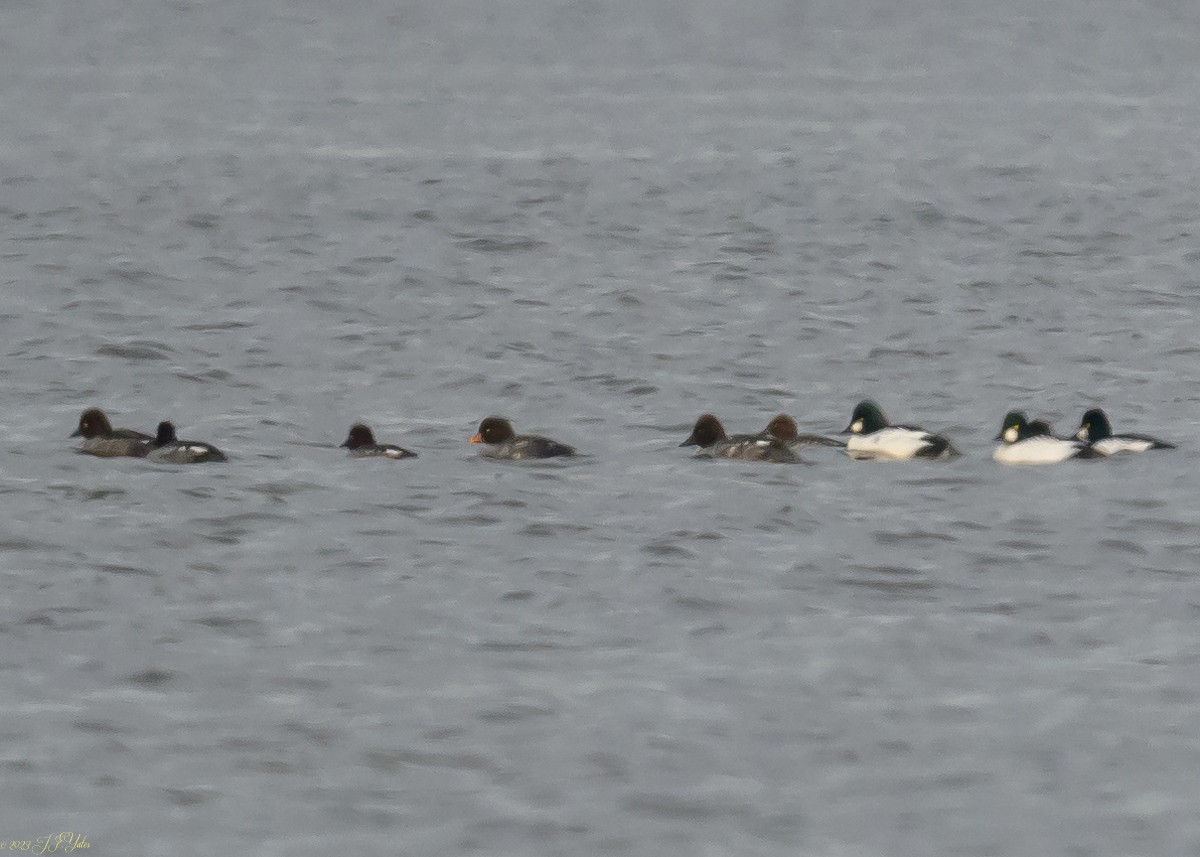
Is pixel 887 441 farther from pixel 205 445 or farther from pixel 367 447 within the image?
pixel 205 445

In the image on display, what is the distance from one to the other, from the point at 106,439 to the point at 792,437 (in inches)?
171

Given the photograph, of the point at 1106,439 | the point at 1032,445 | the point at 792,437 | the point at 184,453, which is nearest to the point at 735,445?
the point at 792,437

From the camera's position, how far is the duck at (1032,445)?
15.5 meters

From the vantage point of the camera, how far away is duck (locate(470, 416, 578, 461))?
15.4m

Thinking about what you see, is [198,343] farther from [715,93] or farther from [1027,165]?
[715,93]

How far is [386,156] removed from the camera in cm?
3091

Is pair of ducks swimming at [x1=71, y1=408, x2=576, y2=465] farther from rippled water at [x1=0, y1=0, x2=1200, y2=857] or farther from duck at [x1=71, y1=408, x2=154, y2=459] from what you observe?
rippled water at [x1=0, y1=0, x2=1200, y2=857]

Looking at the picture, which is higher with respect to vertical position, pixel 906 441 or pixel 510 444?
pixel 906 441

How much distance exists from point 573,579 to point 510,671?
1769mm

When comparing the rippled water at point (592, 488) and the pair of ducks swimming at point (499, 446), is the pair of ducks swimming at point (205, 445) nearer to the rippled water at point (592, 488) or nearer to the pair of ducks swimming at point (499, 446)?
the pair of ducks swimming at point (499, 446)

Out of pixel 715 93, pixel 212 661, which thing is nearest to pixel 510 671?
pixel 212 661

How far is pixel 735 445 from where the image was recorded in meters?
15.5

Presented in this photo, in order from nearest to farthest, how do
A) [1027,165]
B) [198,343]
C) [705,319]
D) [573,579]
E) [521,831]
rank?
1. [521,831]
2. [573,579]
3. [198,343]
4. [705,319]
5. [1027,165]

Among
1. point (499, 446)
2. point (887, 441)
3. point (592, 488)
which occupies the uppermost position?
point (887, 441)
